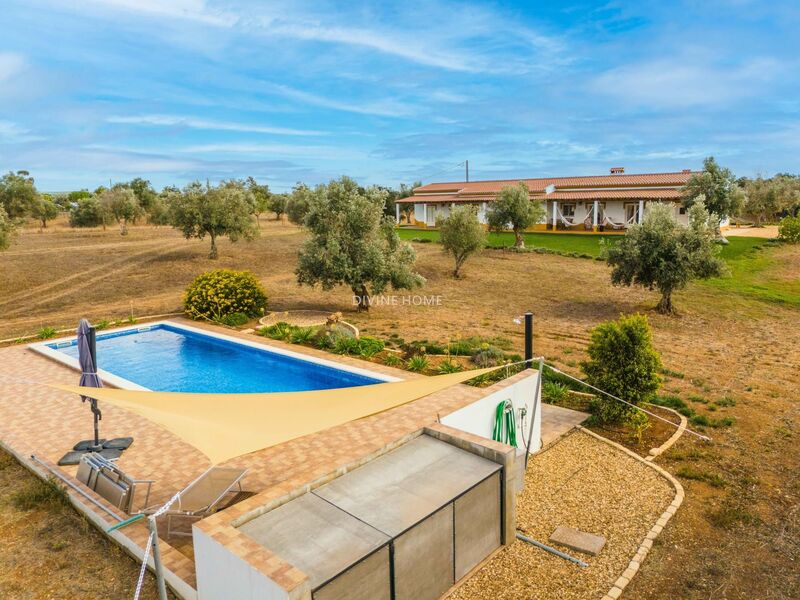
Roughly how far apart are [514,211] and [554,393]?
24.7 meters

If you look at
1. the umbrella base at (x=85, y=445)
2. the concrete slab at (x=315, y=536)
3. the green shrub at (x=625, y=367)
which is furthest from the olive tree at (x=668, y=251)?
the umbrella base at (x=85, y=445)

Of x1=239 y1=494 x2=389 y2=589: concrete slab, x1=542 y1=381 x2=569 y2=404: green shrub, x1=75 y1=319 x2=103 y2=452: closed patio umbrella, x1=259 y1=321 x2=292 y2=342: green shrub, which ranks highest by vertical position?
x1=75 y1=319 x2=103 y2=452: closed patio umbrella

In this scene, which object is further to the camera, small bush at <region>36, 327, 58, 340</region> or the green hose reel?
small bush at <region>36, 327, 58, 340</region>

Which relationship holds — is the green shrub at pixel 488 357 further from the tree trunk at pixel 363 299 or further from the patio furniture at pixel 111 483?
the patio furniture at pixel 111 483

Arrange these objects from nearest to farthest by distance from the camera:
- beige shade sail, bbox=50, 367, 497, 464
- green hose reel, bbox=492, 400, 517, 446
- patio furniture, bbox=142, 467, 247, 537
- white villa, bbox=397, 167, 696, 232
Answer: beige shade sail, bbox=50, 367, 497, 464 → patio furniture, bbox=142, 467, 247, 537 → green hose reel, bbox=492, 400, 517, 446 → white villa, bbox=397, 167, 696, 232

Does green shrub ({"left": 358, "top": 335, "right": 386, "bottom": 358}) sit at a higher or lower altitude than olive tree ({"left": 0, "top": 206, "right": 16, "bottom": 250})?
lower

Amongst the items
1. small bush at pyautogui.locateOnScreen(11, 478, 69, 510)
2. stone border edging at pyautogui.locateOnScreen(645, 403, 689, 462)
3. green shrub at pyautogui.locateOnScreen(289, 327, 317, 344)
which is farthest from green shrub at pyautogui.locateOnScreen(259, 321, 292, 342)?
stone border edging at pyautogui.locateOnScreen(645, 403, 689, 462)

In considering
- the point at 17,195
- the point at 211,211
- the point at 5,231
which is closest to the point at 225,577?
the point at 5,231

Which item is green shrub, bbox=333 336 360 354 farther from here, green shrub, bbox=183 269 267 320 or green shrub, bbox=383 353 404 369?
green shrub, bbox=183 269 267 320

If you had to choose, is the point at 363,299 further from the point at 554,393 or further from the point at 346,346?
the point at 554,393

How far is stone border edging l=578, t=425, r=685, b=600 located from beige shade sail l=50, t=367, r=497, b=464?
299cm

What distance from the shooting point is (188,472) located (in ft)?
26.9

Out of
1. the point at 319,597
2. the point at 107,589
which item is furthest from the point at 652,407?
the point at 107,589

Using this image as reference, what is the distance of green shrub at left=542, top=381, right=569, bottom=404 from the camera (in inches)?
446
